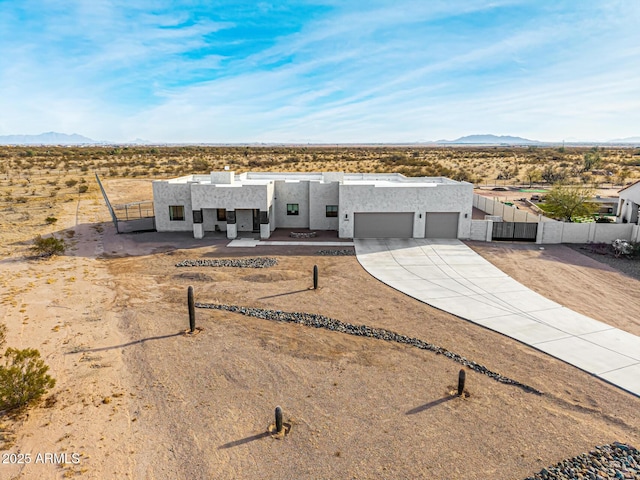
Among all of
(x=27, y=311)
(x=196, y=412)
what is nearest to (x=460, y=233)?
(x=196, y=412)

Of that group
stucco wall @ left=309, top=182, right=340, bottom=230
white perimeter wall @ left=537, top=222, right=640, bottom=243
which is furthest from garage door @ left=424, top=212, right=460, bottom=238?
stucco wall @ left=309, top=182, right=340, bottom=230

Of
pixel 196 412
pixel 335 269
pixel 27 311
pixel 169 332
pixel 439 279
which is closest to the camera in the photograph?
pixel 196 412

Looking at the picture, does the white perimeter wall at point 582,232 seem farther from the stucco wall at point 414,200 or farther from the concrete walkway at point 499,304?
the concrete walkway at point 499,304

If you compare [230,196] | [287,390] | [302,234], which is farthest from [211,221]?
[287,390]

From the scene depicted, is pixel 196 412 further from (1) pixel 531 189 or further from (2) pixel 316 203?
(1) pixel 531 189

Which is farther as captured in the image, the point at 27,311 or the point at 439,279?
the point at 439,279

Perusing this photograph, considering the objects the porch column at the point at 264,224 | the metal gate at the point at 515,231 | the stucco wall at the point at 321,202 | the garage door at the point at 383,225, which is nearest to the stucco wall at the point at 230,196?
the porch column at the point at 264,224
